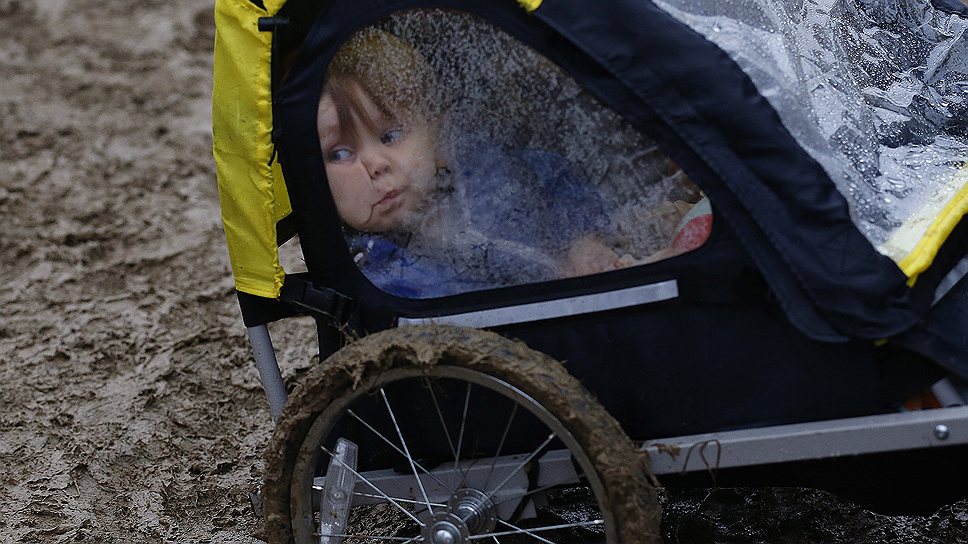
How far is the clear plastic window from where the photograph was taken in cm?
194

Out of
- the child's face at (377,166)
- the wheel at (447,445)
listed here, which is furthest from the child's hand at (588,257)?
the child's face at (377,166)

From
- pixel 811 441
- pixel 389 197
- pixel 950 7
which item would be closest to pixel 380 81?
pixel 389 197

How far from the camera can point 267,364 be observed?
7.41 feet

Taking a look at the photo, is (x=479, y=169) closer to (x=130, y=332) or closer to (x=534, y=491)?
(x=534, y=491)

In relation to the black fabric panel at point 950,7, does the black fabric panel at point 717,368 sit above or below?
below

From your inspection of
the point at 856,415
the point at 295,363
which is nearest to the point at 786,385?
the point at 856,415

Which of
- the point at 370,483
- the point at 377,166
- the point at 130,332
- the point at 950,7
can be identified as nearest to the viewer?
the point at 377,166

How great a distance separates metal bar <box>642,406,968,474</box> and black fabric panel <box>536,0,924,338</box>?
16 cm

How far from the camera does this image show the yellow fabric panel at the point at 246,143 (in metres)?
1.98

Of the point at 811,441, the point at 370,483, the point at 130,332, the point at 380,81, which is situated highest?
the point at 380,81

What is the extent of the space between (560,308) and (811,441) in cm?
44

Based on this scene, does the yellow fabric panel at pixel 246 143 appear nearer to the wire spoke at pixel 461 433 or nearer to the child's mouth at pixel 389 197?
the child's mouth at pixel 389 197

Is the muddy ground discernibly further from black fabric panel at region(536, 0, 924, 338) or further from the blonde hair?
the blonde hair

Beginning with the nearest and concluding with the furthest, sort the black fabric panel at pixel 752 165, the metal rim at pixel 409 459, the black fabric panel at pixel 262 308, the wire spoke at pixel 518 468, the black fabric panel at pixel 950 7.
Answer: the black fabric panel at pixel 752 165 → the metal rim at pixel 409 459 → the wire spoke at pixel 518 468 → the black fabric panel at pixel 262 308 → the black fabric panel at pixel 950 7
